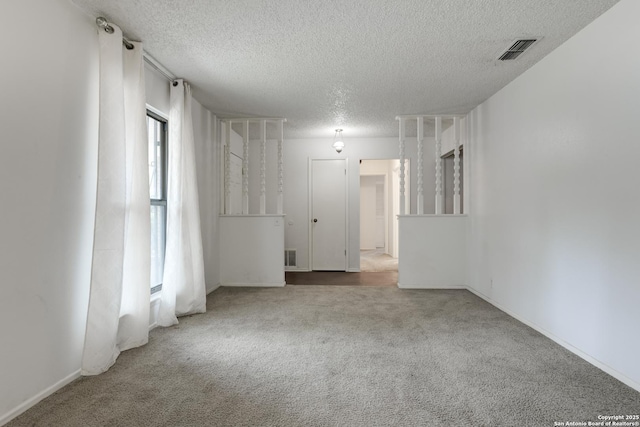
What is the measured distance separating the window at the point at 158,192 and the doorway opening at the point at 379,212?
4087 mm

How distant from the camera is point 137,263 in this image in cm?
243

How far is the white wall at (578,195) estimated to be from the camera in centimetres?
195

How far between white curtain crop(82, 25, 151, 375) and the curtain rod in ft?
0.11

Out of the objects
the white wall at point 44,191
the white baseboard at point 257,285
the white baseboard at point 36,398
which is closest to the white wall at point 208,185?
the white baseboard at point 257,285

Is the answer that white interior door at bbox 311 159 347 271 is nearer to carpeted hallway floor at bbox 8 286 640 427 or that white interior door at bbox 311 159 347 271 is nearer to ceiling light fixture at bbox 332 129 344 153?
ceiling light fixture at bbox 332 129 344 153

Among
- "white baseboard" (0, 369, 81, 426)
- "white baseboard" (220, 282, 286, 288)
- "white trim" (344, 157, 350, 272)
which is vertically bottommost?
"white baseboard" (220, 282, 286, 288)

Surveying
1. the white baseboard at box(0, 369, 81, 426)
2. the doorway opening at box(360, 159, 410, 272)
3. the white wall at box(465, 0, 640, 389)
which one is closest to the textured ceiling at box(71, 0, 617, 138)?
the white wall at box(465, 0, 640, 389)

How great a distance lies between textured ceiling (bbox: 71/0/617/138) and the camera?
6.84 feet

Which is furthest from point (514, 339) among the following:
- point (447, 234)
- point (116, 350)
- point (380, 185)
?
point (380, 185)

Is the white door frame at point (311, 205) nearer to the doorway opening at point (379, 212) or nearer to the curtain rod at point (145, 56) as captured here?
the doorway opening at point (379, 212)

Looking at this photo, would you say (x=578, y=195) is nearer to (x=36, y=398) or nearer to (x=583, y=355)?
(x=583, y=355)

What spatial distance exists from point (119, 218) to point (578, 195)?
333 centimetres

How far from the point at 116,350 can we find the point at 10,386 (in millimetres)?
669

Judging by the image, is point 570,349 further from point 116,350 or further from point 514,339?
point 116,350
